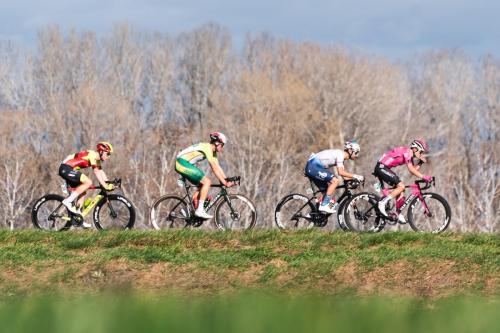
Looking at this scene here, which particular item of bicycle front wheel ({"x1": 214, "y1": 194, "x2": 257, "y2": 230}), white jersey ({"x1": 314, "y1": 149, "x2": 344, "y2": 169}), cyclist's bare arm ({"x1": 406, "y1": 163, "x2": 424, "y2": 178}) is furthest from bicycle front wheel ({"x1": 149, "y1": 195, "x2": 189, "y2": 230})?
cyclist's bare arm ({"x1": 406, "y1": 163, "x2": 424, "y2": 178})

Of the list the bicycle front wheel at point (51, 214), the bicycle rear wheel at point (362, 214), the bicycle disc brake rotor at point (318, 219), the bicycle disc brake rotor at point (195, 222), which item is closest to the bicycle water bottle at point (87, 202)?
the bicycle front wheel at point (51, 214)

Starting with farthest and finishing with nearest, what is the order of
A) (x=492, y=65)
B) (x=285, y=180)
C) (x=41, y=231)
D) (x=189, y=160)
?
(x=492, y=65), (x=285, y=180), (x=189, y=160), (x=41, y=231)

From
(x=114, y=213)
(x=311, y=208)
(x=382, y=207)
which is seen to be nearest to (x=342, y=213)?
(x=311, y=208)

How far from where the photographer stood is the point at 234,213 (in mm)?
17531

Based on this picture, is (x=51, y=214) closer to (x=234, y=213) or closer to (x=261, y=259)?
(x=234, y=213)

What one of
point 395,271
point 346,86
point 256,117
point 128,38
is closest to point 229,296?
point 395,271

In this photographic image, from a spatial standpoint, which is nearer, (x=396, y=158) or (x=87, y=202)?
(x=396, y=158)

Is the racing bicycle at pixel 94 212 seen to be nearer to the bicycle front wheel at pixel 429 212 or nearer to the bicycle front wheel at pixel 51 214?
the bicycle front wheel at pixel 51 214

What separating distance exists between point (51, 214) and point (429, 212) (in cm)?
781

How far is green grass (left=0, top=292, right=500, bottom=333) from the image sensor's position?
4.75 feet

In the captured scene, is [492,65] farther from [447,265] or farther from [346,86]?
[447,265]

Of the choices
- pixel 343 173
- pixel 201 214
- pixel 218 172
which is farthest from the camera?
pixel 343 173

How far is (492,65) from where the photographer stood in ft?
249

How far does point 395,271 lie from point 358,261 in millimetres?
652
